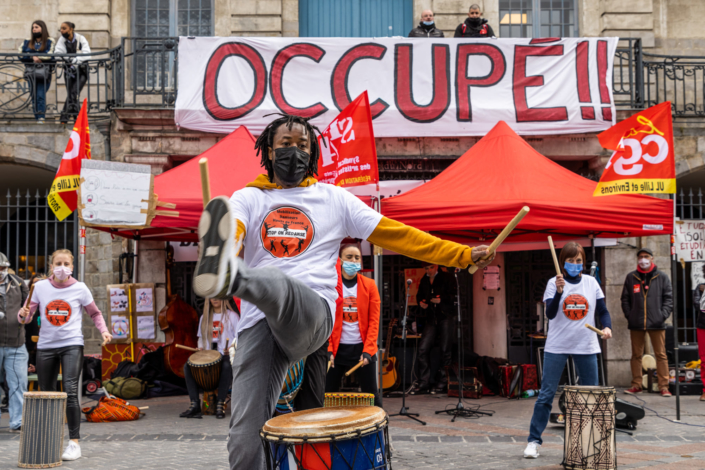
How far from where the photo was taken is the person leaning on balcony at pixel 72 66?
12.1 m

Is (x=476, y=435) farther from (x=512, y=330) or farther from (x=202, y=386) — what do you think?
(x=512, y=330)

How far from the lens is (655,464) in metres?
6.30

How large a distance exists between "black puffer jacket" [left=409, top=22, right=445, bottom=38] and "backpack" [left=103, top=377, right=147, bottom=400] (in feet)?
22.8

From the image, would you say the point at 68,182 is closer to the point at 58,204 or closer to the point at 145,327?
the point at 58,204

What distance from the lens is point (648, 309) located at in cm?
1102

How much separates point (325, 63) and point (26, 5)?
584 centimetres

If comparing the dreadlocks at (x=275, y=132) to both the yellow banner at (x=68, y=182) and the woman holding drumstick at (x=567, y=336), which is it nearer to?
the woman holding drumstick at (x=567, y=336)

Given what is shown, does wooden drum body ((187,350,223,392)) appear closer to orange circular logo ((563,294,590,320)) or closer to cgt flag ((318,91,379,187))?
cgt flag ((318,91,379,187))

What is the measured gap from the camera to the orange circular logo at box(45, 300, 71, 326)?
7.04 m

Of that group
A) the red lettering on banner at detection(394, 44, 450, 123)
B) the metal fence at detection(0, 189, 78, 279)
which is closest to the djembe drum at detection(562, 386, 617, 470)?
the red lettering on banner at detection(394, 44, 450, 123)

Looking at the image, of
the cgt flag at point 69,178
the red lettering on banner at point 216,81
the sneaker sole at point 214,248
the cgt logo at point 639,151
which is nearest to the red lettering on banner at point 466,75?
the red lettering on banner at point 216,81

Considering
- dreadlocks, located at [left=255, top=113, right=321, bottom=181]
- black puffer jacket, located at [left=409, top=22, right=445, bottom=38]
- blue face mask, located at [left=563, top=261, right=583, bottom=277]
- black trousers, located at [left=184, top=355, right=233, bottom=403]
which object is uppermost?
black puffer jacket, located at [left=409, top=22, right=445, bottom=38]

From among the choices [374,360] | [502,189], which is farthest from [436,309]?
[374,360]

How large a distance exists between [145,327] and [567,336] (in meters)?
7.20
